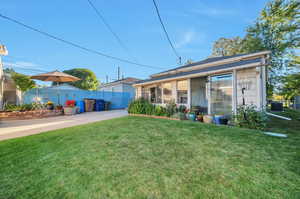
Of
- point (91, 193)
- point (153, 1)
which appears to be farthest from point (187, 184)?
point (153, 1)

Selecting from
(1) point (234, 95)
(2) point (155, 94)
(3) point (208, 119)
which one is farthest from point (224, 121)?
(2) point (155, 94)

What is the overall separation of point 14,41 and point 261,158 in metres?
18.2

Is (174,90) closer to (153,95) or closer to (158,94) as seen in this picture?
(158,94)

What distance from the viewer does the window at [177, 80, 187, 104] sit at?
22.1 feet

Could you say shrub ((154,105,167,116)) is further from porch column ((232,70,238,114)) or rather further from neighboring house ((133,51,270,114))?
porch column ((232,70,238,114))

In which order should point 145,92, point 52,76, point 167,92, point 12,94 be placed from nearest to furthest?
point 52,76 < point 167,92 < point 145,92 < point 12,94

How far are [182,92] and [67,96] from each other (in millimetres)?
9880

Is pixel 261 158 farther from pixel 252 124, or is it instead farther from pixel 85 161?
pixel 85 161

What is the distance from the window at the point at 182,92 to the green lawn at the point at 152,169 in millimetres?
3995

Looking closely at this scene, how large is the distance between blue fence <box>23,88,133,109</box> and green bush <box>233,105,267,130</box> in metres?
11.4

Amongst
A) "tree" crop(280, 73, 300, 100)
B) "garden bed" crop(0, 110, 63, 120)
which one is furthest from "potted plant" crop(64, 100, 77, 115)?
"tree" crop(280, 73, 300, 100)

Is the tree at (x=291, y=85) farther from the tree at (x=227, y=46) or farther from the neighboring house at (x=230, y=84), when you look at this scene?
the neighboring house at (x=230, y=84)

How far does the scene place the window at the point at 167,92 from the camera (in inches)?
285

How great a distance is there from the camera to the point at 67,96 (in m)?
9.89
